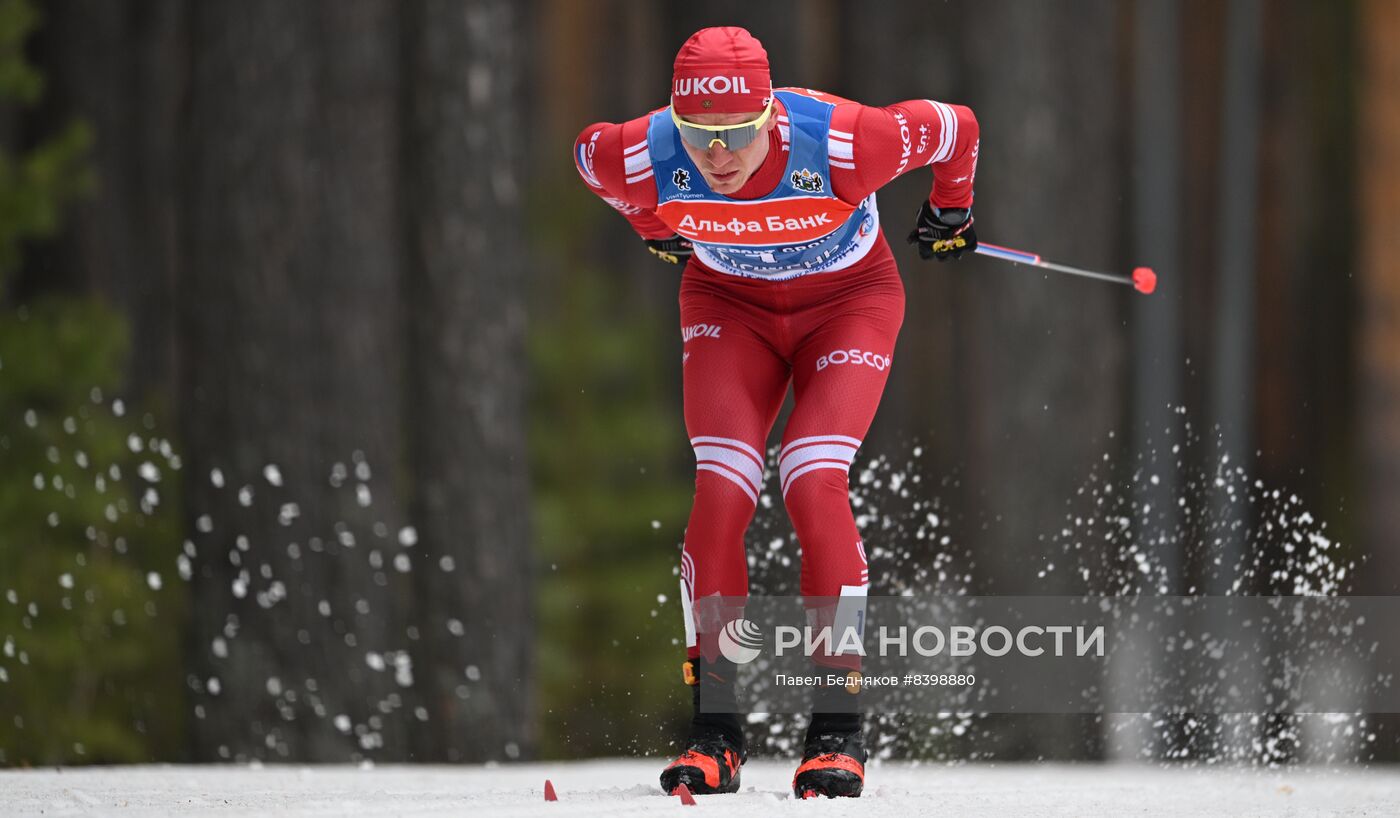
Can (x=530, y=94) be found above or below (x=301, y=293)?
above

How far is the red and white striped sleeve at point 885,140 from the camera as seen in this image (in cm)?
387

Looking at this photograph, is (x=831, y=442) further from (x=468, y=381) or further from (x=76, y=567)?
(x=76, y=567)

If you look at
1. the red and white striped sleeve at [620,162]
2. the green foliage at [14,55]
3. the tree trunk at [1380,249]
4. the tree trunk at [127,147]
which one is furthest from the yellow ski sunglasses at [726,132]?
the tree trunk at [1380,249]

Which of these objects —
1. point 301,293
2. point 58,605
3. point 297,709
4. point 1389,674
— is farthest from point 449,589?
point 1389,674

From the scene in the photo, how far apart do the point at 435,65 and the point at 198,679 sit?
2.63 m

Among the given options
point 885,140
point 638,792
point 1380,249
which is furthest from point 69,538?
point 1380,249

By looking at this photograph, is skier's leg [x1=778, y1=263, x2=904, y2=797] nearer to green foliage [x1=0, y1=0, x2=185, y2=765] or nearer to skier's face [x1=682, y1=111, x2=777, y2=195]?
skier's face [x1=682, y1=111, x2=777, y2=195]

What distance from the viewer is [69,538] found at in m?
7.76

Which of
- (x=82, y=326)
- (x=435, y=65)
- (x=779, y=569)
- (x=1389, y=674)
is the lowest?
(x=1389, y=674)

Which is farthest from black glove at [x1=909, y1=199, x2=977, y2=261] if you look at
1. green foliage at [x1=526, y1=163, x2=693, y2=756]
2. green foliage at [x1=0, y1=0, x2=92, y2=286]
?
green foliage at [x1=0, y1=0, x2=92, y2=286]

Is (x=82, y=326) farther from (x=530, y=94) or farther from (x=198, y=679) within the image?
(x=530, y=94)

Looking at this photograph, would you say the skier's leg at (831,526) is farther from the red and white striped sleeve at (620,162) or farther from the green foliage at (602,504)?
the green foliage at (602,504)

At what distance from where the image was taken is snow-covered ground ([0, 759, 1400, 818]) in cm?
376

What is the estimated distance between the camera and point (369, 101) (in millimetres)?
6863
